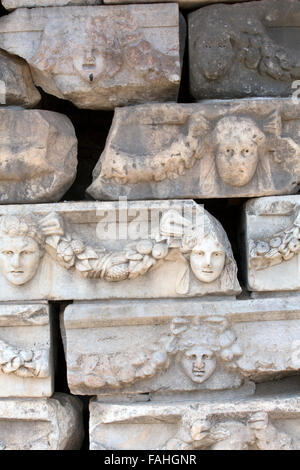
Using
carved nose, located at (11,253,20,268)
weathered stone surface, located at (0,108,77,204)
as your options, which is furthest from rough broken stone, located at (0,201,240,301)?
weathered stone surface, located at (0,108,77,204)

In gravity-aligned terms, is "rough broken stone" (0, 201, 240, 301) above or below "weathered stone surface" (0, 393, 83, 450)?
above

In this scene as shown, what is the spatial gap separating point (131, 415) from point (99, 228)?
85 centimetres

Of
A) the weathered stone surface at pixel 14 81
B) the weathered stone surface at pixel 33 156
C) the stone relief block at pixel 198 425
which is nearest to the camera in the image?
the stone relief block at pixel 198 425

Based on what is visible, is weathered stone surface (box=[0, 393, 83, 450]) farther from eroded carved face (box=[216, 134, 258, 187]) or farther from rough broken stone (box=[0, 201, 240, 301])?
eroded carved face (box=[216, 134, 258, 187])

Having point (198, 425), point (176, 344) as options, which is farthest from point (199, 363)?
point (198, 425)

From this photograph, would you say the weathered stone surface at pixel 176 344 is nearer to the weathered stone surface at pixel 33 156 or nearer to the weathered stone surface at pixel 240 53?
the weathered stone surface at pixel 33 156

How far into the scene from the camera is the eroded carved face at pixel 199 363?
9.12ft

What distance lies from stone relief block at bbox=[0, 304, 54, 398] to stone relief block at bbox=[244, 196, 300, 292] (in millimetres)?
973

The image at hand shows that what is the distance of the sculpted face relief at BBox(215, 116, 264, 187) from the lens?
2.82 meters

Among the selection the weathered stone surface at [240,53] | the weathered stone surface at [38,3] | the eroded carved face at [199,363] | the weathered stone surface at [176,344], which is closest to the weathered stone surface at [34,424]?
the weathered stone surface at [176,344]

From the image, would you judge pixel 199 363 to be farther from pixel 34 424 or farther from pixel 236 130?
pixel 236 130

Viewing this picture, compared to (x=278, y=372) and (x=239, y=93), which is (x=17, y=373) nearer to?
(x=278, y=372)

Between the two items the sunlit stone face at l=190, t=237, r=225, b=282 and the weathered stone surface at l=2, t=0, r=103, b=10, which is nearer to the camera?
the sunlit stone face at l=190, t=237, r=225, b=282
